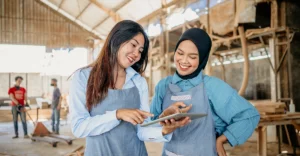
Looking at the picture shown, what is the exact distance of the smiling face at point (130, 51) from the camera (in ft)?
4.75

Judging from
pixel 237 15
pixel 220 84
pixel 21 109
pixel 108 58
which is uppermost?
pixel 237 15

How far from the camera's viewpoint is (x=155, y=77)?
11516 millimetres

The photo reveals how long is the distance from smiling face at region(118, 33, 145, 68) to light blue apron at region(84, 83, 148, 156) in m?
0.15

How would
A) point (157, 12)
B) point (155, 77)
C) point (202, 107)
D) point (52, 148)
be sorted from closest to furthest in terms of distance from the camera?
point (202, 107) < point (52, 148) < point (157, 12) < point (155, 77)

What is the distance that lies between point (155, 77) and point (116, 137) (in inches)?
399

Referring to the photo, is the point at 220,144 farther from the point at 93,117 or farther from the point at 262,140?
the point at 262,140

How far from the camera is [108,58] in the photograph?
1.44 metres

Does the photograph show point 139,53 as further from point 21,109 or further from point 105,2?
point 105,2

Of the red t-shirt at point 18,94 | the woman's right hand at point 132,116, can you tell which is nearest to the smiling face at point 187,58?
the woman's right hand at point 132,116

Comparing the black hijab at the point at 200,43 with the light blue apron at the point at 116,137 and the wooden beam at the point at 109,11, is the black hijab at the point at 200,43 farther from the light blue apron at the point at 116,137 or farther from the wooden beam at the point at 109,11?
the wooden beam at the point at 109,11

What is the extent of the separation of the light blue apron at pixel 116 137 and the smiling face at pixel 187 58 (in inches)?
17.6

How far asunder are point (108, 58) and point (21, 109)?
26.0ft

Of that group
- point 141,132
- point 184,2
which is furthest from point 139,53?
point 184,2

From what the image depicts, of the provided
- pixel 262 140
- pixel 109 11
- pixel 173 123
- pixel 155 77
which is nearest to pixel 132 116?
pixel 173 123
